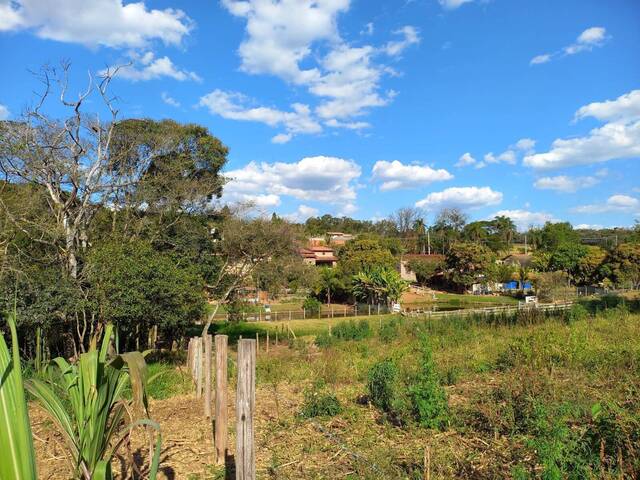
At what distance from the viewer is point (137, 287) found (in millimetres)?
11438

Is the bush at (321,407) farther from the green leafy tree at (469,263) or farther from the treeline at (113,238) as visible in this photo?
the green leafy tree at (469,263)

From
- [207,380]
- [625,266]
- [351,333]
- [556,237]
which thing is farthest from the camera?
[556,237]

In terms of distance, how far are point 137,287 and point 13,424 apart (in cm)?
1095

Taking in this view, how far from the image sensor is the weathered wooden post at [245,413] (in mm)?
2715

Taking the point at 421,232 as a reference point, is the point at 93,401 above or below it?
below

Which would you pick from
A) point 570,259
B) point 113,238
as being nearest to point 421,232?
point 570,259

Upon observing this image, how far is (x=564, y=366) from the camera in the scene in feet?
22.1

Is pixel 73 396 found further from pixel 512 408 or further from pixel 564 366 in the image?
pixel 564 366

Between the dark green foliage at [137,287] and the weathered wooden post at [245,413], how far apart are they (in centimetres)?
937

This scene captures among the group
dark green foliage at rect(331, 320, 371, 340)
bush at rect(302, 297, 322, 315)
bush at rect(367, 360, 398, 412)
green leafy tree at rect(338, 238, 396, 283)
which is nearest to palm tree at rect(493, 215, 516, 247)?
green leafy tree at rect(338, 238, 396, 283)

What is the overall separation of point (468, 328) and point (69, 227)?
11.9m

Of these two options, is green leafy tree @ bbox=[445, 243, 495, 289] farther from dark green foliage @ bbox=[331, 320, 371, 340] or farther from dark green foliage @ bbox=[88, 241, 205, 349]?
dark green foliage @ bbox=[88, 241, 205, 349]

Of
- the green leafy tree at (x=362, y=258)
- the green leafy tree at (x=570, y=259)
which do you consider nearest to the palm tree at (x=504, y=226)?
the green leafy tree at (x=570, y=259)

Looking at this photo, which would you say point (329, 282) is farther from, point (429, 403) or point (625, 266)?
point (429, 403)
